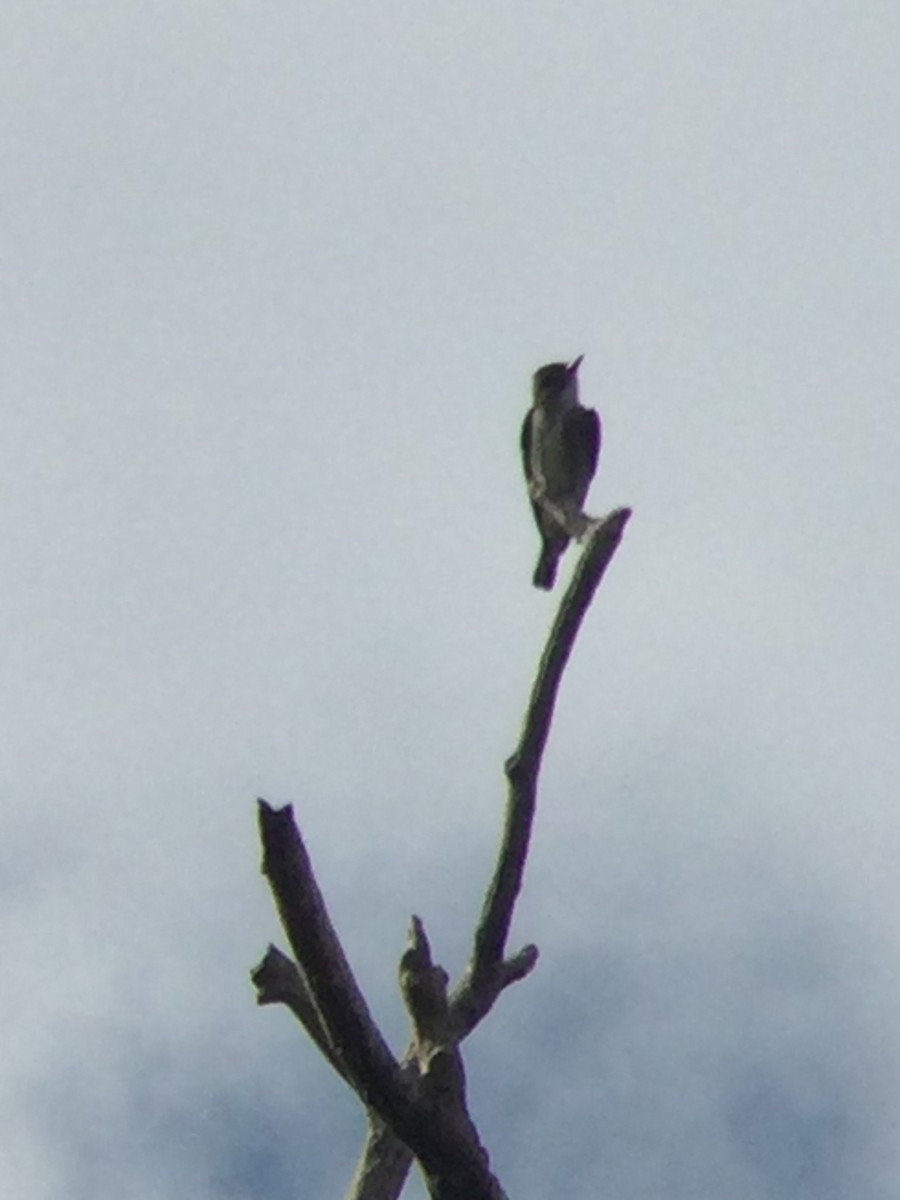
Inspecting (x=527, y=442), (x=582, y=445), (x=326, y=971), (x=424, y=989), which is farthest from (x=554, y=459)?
(x=326, y=971)

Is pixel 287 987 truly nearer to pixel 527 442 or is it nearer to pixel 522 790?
pixel 522 790

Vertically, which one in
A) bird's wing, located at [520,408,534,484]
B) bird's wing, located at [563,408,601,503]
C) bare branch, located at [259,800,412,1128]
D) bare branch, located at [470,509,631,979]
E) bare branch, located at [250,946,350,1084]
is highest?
bird's wing, located at [520,408,534,484]

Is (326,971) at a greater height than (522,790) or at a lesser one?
lesser

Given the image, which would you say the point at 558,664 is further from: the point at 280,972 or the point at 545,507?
the point at 545,507

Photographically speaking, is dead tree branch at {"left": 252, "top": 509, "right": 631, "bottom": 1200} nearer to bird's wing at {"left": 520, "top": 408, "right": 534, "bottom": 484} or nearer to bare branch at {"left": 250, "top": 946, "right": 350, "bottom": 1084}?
bare branch at {"left": 250, "top": 946, "right": 350, "bottom": 1084}

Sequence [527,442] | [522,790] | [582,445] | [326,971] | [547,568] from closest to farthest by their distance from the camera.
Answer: [326,971]
[522,790]
[582,445]
[547,568]
[527,442]

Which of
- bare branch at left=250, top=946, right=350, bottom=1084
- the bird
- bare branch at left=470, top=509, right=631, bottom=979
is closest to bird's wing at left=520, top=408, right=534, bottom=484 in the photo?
the bird

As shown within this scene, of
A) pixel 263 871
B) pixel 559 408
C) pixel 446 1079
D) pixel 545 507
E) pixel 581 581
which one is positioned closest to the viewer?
pixel 263 871

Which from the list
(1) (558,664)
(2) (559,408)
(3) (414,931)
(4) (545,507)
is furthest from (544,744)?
(2) (559,408)
